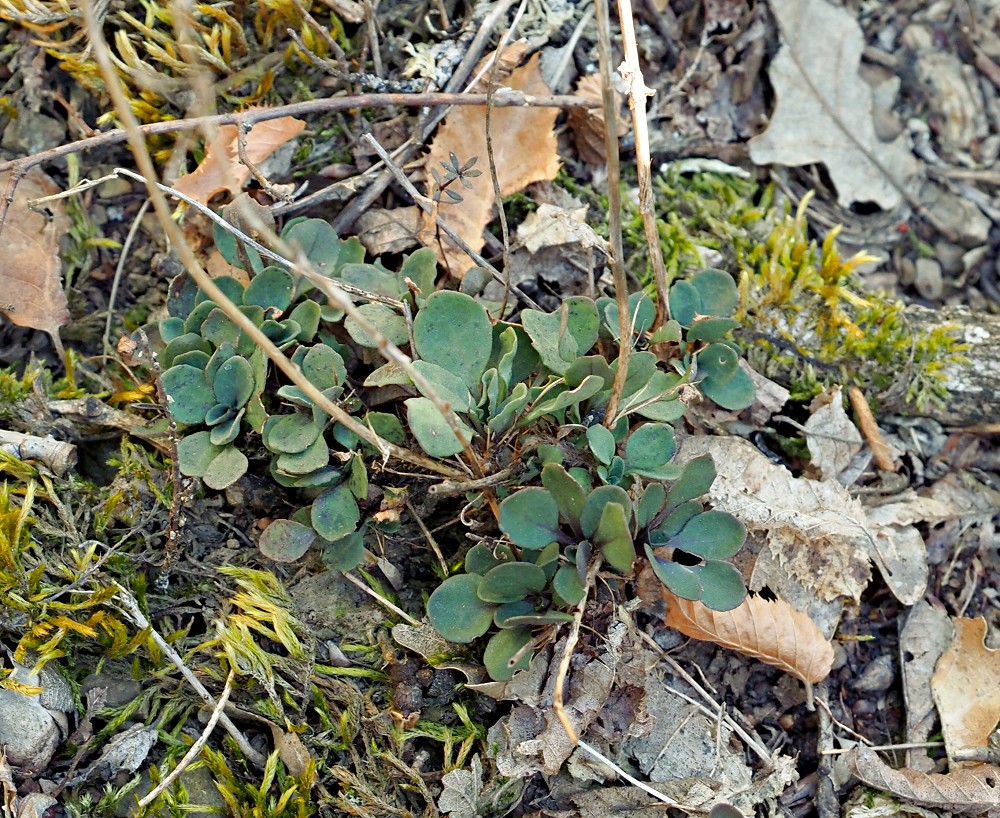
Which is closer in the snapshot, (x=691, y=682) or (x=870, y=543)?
(x=691, y=682)

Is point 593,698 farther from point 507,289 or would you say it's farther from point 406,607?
point 507,289

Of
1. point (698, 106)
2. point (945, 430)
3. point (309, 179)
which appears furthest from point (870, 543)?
point (309, 179)

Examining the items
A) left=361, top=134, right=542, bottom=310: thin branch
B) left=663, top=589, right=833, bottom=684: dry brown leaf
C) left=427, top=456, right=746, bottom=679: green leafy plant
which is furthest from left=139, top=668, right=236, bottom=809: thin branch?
left=361, top=134, right=542, bottom=310: thin branch

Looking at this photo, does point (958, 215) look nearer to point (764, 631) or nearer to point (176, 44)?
point (764, 631)

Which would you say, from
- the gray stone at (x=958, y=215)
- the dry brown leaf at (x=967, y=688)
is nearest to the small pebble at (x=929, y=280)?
the gray stone at (x=958, y=215)

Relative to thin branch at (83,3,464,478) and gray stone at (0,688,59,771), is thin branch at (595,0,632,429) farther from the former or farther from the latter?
gray stone at (0,688,59,771)

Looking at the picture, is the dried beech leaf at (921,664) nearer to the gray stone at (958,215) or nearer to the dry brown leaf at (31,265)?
the gray stone at (958,215)
